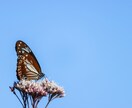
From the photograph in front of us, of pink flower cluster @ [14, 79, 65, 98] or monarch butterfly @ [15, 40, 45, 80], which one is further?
monarch butterfly @ [15, 40, 45, 80]

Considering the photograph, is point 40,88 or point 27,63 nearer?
point 40,88

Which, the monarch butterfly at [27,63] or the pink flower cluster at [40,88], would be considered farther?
the monarch butterfly at [27,63]

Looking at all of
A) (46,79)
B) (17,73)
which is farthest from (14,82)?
(46,79)

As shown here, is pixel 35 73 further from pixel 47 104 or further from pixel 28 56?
pixel 47 104

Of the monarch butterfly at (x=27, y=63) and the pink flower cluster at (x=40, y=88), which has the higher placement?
the monarch butterfly at (x=27, y=63)
